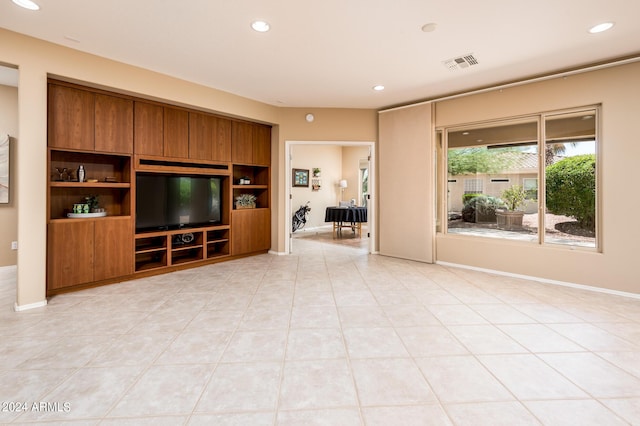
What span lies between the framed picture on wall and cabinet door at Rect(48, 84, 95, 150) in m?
5.62

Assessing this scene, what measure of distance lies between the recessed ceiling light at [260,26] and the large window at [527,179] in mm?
3330

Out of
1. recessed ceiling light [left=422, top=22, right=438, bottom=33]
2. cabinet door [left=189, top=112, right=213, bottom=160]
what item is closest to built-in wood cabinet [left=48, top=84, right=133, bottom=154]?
cabinet door [left=189, top=112, right=213, bottom=160]

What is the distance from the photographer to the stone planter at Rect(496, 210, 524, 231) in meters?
4.34

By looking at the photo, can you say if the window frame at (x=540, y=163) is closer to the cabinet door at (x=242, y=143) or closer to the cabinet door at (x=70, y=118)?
the cabinet door at (x=242, y=143)

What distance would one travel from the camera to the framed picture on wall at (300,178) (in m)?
8.84

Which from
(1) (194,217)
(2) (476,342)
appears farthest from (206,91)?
(2) (476,342)

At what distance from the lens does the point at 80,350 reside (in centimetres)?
221

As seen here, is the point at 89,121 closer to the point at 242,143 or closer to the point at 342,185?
the point at 242,143

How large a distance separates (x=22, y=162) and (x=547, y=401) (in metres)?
4.67

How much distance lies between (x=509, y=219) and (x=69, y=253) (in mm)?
5760

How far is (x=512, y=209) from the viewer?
4.40m

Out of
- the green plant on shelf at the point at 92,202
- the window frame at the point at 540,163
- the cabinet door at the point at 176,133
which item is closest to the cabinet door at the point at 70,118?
the green plant on shelf at the point at 92,202

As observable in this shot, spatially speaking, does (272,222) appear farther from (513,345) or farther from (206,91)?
(513,345)

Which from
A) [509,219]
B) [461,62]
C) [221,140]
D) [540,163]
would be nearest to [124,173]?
[221,140]
